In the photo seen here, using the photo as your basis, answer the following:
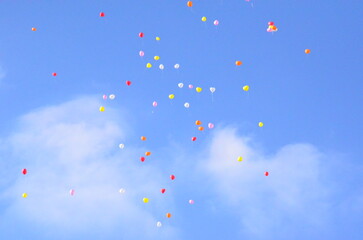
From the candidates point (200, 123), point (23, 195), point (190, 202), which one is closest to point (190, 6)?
point (200, 123)

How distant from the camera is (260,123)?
15.9 metres

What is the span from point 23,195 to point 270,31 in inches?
235

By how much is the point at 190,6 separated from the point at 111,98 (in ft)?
8.16

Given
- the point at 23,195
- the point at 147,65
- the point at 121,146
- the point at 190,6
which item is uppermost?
the point at 190,6

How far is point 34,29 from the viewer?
51.3 feet

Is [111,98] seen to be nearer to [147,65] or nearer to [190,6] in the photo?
[147,65]

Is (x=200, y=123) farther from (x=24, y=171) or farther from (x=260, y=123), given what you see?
(x=24, y=171)

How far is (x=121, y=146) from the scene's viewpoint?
1585 cm

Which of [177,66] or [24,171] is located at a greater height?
[177,66]

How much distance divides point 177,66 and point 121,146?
1989 millimetres

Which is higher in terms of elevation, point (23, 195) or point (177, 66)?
→ point (177, 66)

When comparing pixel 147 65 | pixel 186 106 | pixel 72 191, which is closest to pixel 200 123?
pixel 186 106

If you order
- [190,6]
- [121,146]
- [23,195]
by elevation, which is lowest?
[23,195]

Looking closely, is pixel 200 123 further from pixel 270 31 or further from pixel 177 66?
pixel 270 31
